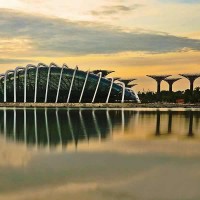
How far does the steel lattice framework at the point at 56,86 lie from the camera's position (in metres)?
90.6

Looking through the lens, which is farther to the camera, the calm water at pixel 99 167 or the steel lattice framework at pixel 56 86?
the steel lattice framework at pixel 56 86

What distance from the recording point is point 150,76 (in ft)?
403

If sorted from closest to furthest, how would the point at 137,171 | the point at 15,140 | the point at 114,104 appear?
the point at 137,171 < the point at 15,140 < the point at 114,104

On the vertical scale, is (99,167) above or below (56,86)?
below

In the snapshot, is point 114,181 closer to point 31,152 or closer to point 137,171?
point 137,171

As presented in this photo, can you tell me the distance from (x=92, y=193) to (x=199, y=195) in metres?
2.75

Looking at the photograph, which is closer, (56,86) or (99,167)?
(99,167)

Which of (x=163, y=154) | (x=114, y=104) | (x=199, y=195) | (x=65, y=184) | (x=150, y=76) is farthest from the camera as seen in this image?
(x=150, y=76)

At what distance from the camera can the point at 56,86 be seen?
90.9 m

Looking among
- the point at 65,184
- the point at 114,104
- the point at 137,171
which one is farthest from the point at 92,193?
the point at 114,104

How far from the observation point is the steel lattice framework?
90625mm

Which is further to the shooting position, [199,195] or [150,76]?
[150,76]

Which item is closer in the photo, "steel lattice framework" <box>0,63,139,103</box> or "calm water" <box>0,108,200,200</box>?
"calm water" <box>0,108,200,200</box>

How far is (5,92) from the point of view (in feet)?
302
